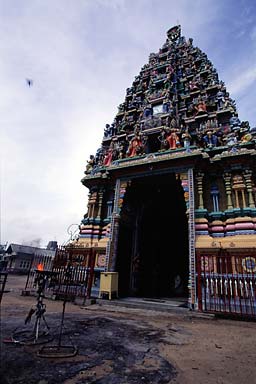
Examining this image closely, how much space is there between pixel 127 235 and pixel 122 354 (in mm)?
9380

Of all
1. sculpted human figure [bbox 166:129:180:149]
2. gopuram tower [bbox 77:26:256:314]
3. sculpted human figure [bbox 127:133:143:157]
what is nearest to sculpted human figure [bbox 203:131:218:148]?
gopuram tower [bbox 77:26:256:314]

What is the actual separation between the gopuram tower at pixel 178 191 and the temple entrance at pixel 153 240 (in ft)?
0.22

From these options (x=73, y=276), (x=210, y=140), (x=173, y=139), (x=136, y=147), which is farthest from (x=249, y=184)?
(x=73, y=276)

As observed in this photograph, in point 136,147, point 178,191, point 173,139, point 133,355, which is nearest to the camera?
point 133,355

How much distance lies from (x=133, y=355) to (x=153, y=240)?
1188cm

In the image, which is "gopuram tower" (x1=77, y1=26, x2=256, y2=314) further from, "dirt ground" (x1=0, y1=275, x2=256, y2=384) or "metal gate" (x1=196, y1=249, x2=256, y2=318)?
"dirt ground" (x1=0, y1=275, x2=256, y2=384)

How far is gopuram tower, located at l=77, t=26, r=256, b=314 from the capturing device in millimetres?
9031

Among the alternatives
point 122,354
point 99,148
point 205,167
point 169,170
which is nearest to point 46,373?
point 122,354

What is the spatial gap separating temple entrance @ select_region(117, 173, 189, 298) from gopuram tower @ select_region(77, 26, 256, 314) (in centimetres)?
7

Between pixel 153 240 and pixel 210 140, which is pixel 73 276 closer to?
pixel 153 240

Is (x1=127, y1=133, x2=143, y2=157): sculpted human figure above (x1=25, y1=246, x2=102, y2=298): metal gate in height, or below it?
above

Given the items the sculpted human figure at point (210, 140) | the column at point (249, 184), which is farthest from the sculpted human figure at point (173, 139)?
the column at point (249, 184)

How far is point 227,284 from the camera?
8.09m

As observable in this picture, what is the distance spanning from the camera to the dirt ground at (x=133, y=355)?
2762 millimetres
